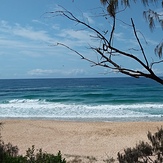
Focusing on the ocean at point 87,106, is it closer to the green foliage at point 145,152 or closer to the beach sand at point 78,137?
the beach sand at point 78,137

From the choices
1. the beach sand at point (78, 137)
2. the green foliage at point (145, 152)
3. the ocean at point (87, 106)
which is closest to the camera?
the green foliage at point (145, 152)

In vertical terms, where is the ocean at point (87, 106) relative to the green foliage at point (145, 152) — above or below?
below

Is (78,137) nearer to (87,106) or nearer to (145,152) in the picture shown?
(145,152)

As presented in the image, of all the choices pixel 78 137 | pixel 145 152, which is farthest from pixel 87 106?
pixel 145 152

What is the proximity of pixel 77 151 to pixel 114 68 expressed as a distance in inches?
293

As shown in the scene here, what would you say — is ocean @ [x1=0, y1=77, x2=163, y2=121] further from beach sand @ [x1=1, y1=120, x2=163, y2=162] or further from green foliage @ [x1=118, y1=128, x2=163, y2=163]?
green foliage @ [x1=118, y1=128, x2=163, y2=163]

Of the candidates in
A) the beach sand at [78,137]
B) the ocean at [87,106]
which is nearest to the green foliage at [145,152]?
the beach sand at [78,137]

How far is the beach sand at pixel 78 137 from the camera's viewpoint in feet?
30.8

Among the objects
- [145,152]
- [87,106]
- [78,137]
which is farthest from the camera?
[87,106]

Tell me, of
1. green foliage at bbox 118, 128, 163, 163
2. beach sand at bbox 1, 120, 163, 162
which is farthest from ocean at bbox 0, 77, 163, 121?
green foliage at bbox 118, 128, 163, 163

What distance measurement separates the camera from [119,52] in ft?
6.97

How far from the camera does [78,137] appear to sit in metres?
11.8

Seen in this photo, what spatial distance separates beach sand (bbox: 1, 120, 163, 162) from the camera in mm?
9391

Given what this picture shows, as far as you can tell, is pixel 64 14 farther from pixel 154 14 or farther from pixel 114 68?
pixel 154 14
